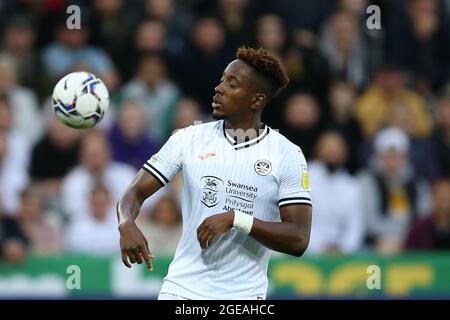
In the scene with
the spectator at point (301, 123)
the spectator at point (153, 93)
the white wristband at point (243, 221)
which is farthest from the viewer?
the spectator at point (153, 93)

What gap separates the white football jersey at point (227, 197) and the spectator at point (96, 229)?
15.4 ft

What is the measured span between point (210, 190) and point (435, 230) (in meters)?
5.47

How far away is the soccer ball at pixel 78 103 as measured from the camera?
25.6 feet

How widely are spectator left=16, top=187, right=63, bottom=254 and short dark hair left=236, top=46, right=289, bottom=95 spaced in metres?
5.09

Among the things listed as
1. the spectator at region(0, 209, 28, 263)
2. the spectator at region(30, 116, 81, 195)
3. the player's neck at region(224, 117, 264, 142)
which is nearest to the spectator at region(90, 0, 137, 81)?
the spectator at region(30, 116, 81, 195)

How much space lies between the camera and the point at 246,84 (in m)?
7.16

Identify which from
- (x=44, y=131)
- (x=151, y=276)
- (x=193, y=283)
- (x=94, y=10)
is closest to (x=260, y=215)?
(x=193, y=283)

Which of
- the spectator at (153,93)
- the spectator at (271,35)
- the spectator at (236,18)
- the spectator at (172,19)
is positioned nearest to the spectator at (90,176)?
the spectator at (153,93)

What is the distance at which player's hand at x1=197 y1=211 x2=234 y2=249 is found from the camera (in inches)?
262

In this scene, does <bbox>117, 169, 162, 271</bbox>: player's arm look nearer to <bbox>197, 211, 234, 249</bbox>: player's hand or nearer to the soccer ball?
<bbox>197, 211, 234, 249</bbox>: player's hand
